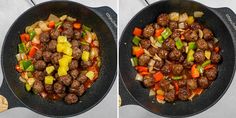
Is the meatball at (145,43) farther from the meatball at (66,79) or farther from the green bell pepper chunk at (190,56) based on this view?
the meatball at (66,79)

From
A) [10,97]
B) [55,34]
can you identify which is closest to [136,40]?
[55,34]

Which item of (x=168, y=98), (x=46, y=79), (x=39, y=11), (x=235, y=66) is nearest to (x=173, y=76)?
(x=168, y=98)

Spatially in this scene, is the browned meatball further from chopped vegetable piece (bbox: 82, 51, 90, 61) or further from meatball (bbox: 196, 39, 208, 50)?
meatball (bbox: 196, 39, 208, 50)

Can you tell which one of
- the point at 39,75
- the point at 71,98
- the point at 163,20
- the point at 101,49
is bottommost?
the point at 71,98

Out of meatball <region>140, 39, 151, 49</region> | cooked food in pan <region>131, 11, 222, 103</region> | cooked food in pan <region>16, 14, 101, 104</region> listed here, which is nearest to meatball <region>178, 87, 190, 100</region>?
cooked food in pan <region>131, 11, 222, 103</region>

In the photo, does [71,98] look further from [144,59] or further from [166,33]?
[166,33]

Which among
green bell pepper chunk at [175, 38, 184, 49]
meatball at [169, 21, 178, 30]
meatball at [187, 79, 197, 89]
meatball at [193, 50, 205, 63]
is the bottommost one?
meatball at [187, 79, 197, 89]

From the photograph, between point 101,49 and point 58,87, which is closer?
point 58,87
